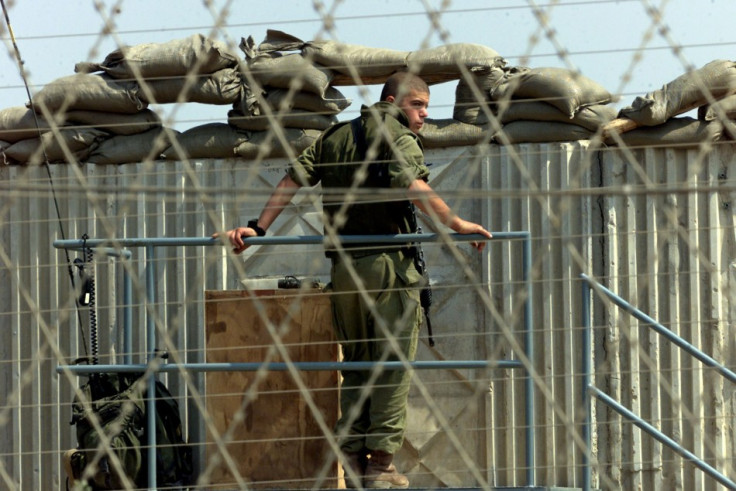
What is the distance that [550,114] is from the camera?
21.9 ft

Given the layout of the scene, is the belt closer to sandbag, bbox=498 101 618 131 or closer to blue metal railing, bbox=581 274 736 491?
blue metal railing, bbox=581 274 736 491

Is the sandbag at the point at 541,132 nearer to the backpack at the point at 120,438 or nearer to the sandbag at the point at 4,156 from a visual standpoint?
the backpack at the point at 120,438

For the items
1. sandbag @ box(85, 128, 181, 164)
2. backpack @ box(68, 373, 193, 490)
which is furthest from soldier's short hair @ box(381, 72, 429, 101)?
sandbag @ box(85, 128, 181, 164)

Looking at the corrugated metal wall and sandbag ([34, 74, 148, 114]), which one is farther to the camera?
sandbag ([34, 74, 148, 114])

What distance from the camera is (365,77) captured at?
22.8 feet

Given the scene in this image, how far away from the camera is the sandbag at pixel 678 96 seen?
6590 mm

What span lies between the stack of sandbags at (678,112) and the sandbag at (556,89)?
19cm

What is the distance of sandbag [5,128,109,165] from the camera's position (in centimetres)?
680

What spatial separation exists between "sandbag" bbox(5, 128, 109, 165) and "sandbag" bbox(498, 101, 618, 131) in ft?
7.04

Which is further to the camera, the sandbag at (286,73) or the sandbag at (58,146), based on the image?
the sandbag at (58,146)

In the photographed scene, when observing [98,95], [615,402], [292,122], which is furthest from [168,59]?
[615,402]

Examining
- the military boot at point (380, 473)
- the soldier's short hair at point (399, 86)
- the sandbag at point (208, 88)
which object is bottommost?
the military boot at point (380, 473)

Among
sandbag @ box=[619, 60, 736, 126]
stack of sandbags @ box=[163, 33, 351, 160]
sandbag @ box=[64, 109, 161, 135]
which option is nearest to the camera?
sandbag @ box=[619, 60, 736, 126]

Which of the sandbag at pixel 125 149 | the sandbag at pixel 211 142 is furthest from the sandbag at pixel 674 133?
the sandbag at pixel 125 149
